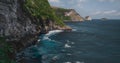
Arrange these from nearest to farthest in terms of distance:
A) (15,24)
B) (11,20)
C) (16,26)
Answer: (11,20) → (15,24) → (16,26)

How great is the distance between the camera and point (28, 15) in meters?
96.9

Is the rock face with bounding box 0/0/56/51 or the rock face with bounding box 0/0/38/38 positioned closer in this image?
the rock face with bounding box 0/0/38/38

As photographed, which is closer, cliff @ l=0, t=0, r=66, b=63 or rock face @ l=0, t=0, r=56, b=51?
cliff @ l=0, t=0, r=66, b=63

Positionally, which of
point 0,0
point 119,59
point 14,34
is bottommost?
point 119,59

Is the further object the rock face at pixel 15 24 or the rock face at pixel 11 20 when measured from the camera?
the rock face at pixel 15 24

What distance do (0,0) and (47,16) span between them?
84658 mm

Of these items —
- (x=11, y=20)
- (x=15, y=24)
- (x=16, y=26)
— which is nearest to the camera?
(x=11, y=20)

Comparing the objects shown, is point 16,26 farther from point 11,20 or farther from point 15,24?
point 11,20

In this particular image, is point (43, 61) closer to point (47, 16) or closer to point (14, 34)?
point (14, 34)

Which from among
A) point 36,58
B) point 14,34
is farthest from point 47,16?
point 36,58

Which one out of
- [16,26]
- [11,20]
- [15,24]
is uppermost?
[11,20]

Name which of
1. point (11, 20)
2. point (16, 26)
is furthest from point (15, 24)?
point (11, 20)

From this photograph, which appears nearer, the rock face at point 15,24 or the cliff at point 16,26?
the cliff at point 16,26

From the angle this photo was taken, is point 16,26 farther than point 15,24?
Yes
